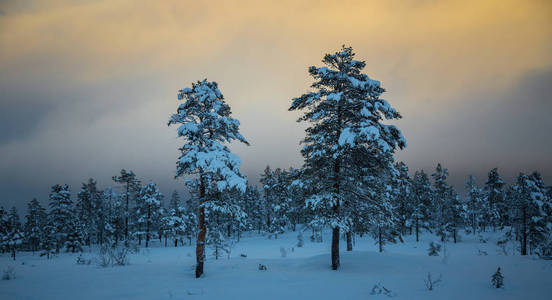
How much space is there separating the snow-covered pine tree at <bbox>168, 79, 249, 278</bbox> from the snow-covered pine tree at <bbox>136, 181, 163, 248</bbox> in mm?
36314

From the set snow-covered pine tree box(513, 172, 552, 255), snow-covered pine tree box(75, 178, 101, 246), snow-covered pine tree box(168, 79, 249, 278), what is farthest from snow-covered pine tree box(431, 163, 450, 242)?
snow-covered pine tree box(75, 178, 101, 246)

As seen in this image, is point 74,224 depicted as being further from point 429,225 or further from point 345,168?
point 429,225

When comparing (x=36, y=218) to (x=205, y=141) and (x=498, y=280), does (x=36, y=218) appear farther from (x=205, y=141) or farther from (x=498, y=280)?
(x=498, y=280)

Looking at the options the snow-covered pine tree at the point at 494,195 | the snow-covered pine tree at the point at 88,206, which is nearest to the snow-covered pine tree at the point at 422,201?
the snow-covered pine tree at the point at 494,195

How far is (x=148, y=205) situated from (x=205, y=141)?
3792cm

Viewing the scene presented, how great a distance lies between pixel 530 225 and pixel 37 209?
75.8 meters

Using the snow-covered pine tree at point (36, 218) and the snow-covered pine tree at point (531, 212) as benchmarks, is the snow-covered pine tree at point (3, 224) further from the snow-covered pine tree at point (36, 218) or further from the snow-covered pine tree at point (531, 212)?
the snow-covered pine tree at point (531, 212)

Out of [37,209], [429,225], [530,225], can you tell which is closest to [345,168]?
[530,225]

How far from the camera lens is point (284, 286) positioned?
966 cm

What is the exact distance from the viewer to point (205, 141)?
1259cm

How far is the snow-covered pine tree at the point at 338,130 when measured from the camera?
39.4 feet

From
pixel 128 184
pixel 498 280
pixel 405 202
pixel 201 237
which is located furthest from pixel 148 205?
pixel 498 280

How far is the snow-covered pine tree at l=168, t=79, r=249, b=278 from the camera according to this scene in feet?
39.1

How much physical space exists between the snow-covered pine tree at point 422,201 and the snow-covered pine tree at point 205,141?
4096 centimetres
